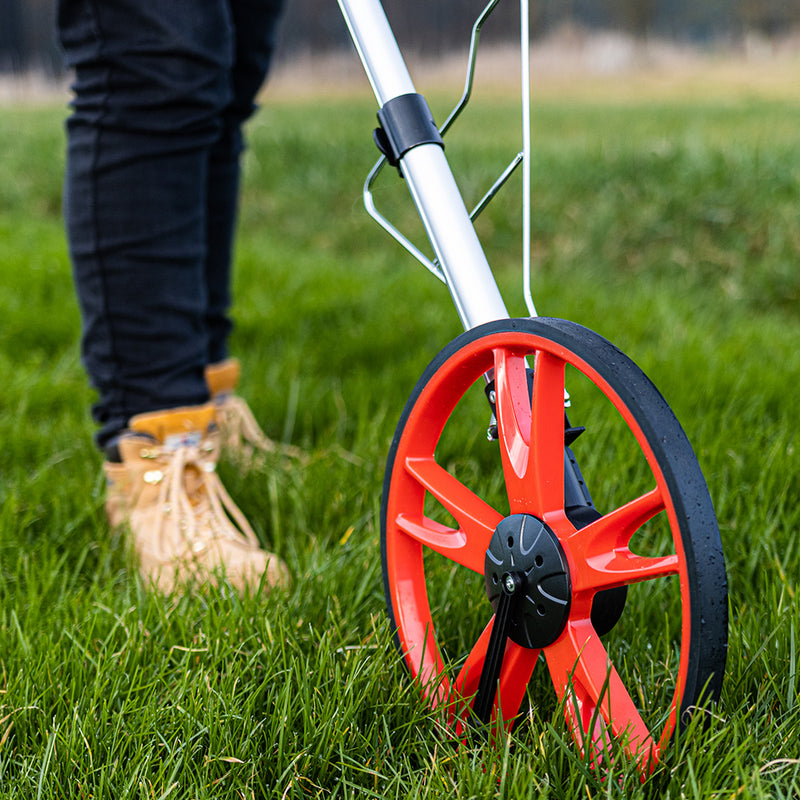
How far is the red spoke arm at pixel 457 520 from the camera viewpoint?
0.94m

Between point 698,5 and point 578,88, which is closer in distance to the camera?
point 698,5

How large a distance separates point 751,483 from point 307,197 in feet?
14.4

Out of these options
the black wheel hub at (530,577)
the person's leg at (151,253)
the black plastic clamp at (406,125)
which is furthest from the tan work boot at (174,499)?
the black plastic clamp at (406,125)

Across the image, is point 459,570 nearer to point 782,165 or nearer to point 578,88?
point 782,165

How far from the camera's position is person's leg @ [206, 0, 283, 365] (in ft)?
5.70

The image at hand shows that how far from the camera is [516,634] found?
896 mm

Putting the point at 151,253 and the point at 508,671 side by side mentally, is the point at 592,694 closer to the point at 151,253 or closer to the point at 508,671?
the point at 508,671

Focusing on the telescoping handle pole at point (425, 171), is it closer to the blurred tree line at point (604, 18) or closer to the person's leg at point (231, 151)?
the person's leg at point (231, 151)

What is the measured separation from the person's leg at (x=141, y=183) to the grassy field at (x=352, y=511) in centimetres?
28

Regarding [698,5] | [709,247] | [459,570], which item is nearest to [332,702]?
[459,570]

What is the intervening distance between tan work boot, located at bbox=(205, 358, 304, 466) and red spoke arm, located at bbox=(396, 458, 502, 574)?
2.86ft

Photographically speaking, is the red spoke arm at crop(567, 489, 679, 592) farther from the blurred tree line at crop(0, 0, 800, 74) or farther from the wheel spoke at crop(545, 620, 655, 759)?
the blurred tree line at crop(0, 0, 800, 74)

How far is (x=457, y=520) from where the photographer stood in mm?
983

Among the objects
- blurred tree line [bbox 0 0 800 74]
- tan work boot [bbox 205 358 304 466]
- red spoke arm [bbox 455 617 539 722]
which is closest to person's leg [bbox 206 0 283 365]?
tan work boot [bbox 205 358 304 466]
